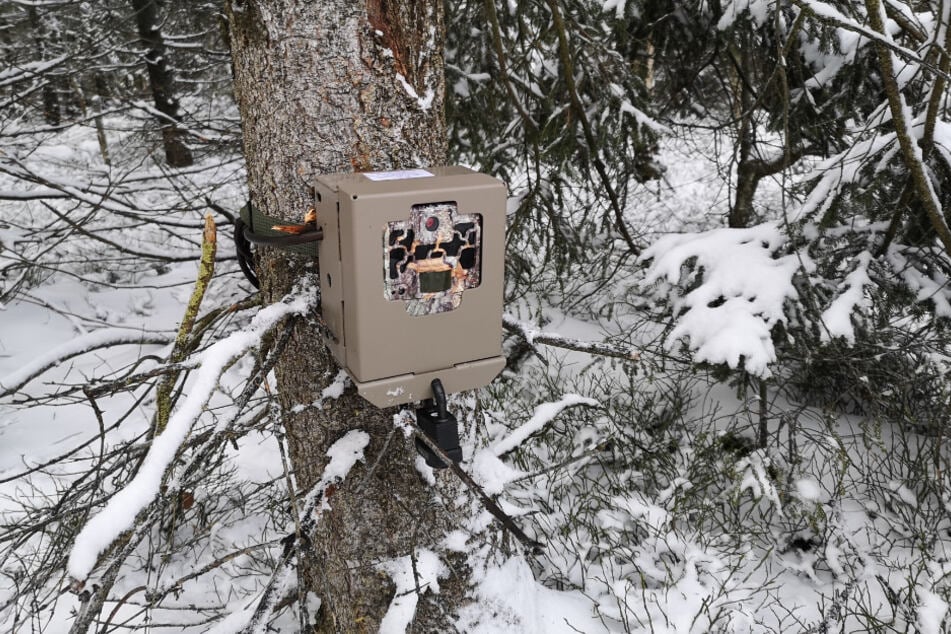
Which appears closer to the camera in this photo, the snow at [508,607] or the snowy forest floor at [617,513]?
the snow at [508,607]

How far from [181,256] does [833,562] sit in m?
3.31

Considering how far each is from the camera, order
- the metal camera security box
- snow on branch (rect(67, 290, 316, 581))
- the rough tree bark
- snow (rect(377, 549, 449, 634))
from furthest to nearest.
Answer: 1. snow (rect(377, 549, 449, 634))
2. the rough tree bark
3. the metal camera security box
4. snow on branch (rect(67, 290, 316, 581))

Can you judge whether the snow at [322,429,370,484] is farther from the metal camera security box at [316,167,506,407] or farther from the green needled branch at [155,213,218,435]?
the green needled branch at [155,213,218,435]

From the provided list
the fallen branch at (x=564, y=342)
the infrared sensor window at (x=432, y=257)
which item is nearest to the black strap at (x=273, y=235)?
the infrared sensor window at (x=432, y=257)

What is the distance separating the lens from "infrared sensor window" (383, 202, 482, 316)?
120 cm

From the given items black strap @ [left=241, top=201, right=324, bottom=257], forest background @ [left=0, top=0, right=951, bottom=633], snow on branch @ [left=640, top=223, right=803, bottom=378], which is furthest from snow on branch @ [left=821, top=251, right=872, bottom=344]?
black strap @ [left=241, top=201, right=324, bottom=257]

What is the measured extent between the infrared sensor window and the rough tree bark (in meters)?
0.28

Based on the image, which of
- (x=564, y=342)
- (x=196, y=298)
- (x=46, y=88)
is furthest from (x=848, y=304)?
(x=46, y=88)

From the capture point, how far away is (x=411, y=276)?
1.24 meters

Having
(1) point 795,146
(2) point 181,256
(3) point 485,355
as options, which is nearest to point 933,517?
(1) point 795,146

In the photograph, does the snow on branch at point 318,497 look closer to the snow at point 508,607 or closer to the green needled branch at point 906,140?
the snow at point 508,607

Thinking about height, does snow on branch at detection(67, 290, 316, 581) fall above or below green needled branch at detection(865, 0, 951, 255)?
below

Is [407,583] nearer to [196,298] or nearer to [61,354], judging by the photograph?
[196,298]

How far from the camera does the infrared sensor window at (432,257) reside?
1201 millimetres
